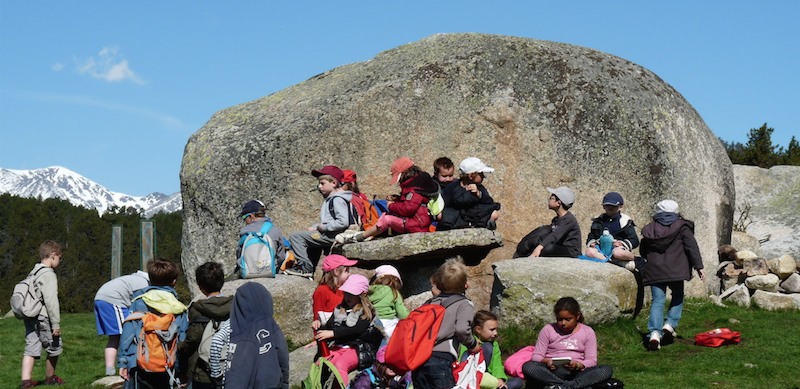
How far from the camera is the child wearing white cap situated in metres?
9.45

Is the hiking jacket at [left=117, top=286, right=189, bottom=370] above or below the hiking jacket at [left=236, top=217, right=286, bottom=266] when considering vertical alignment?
below

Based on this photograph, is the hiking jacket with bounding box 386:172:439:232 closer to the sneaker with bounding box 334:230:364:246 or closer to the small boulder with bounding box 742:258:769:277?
the sneaker with bounding box 334:230:364:246

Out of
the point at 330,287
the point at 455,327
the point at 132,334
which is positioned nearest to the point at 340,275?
the point at 330,287

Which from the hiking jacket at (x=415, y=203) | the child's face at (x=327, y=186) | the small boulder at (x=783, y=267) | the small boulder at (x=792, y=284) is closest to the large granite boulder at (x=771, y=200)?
the small boulder at (x=783, y=267)

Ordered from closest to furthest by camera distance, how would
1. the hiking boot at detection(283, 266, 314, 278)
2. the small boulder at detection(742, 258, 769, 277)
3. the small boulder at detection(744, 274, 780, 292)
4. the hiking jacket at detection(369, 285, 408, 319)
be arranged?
the hiking jacket at detection(369, 285, 408, 319)
the hiking boot at detection(283, 266, 314, 278)
the small boulder at detection(744, 274, 780, 292)
the small boulder at detection(742, 258, 769, 277)

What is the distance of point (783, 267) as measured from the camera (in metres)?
13.0

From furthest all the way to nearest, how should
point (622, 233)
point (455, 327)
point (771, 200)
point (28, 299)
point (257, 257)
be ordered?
point (771, 200), point (622, 233), point (257, 257), point (28, 299), point (455, 327)

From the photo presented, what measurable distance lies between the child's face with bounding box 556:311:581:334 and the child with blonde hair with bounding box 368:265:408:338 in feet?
4.89

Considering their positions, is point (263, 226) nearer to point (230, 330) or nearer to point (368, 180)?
point (368, 180)

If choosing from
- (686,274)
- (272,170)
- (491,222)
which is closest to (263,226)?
(272,170)

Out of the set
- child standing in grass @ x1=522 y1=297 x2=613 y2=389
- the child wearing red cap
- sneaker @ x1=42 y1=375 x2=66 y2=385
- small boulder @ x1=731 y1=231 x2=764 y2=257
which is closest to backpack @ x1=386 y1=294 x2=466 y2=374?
the child wearing red cap

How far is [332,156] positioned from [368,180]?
0.76 m

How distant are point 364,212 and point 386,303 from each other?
3.20 meters

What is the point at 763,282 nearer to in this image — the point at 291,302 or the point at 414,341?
the point at 291,302
